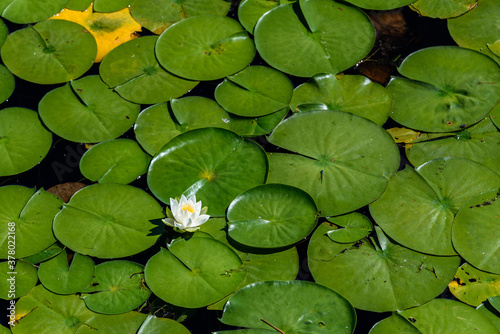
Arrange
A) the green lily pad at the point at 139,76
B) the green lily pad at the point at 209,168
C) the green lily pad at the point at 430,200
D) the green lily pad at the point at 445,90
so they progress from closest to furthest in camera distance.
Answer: the green lily pad at the point at 430,200
the green lily pad at the point at 209,168
the green lily pad at the point at 445,90
the green lily pad at the point at 139,76

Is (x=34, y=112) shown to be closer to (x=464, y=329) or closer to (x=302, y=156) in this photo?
(x=302, y=156)

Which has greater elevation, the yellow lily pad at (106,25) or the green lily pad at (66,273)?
the yellow lily pad at (106,25)

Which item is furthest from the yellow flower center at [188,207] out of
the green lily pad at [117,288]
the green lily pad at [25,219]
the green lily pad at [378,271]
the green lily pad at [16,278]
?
the green lily pad at [16,278]

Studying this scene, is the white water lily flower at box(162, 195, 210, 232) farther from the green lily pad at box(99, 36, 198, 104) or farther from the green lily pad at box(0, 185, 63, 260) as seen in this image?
the green lily pad at box(99, 36, 198, 104)

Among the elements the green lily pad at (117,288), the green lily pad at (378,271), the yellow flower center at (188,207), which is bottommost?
the green lily pad at (117,288)

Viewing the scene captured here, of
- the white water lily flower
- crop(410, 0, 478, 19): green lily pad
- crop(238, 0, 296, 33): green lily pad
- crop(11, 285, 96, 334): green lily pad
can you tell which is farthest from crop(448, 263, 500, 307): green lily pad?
crop(238, 0, 296, 33): green lily pad

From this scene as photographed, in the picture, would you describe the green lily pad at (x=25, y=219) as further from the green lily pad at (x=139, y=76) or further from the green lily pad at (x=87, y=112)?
the green lily pad at (x=139, y=76)

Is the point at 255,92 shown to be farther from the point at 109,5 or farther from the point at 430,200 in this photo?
the point at 109,5

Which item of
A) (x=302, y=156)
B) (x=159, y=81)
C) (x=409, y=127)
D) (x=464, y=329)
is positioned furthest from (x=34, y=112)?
(x=464, y=329)
